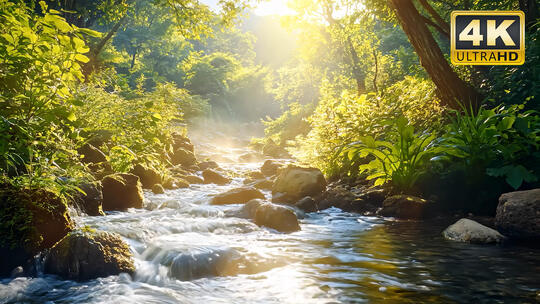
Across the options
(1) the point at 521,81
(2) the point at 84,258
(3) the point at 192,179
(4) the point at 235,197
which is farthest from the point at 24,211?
(3) the point at 192,179

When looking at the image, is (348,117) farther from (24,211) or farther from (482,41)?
(24,211)

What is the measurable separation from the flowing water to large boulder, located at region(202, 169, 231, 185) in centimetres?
703

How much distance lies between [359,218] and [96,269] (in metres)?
4.60

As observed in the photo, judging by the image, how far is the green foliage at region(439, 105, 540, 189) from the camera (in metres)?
5.29

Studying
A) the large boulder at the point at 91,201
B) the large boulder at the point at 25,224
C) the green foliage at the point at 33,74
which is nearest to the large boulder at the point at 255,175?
the large boulder at the point at 91,201

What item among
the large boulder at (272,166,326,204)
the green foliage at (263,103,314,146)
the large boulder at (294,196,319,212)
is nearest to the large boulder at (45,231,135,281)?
the large boulder at (294,196,319,212)

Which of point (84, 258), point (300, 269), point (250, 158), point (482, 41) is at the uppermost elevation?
point (482, 41)

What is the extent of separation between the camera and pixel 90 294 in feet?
10.8

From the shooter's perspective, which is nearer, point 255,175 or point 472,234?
point 472,234

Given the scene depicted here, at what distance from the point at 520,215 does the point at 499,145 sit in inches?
54.7

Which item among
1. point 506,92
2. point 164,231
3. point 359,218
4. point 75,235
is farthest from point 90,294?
point 506,92

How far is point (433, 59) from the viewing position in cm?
748

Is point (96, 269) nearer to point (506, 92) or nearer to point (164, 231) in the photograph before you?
point (164, 231)

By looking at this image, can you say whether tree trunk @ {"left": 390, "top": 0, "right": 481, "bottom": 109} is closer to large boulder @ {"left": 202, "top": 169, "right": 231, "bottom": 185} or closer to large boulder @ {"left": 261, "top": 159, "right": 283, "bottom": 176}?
large boulder @ {"left": 261, "top": 159, "right": 283, "bottom": 176}
